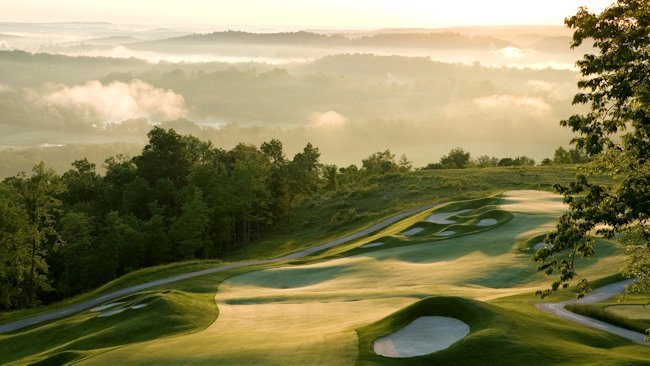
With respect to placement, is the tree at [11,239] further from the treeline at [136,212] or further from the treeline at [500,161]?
the treeline at [500,161]

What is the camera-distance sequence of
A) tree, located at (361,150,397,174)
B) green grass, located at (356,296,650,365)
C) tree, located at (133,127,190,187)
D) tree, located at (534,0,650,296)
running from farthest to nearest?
tree, located at (361,150,397,174) < tree, located at (133,127,190,187) < green grass, located at (356,296,650,365) < tree, located at (534,0,650,296)

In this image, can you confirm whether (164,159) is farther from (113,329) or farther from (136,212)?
(113,329)

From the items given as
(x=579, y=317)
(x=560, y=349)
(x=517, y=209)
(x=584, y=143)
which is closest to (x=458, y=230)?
(x=517, y=209)

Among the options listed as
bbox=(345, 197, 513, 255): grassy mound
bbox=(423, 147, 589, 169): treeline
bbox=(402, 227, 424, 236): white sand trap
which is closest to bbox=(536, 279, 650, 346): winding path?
bbox=(345, 197, 513, 255): grassy mound

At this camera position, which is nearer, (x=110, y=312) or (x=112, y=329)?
(x=112, y=329)

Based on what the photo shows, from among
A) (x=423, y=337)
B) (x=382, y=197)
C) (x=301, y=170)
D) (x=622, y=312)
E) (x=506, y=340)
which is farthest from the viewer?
(x=301, y=170)

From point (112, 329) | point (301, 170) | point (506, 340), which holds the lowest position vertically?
point (112, 329)

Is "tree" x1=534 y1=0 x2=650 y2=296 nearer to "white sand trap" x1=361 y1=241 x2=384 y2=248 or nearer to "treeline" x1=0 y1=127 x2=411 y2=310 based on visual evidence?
"white sand trap" x1=361 y1=241 x2=384 y2=248

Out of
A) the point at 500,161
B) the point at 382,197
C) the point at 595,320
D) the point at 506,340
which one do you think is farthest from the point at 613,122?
the point at 500,161
